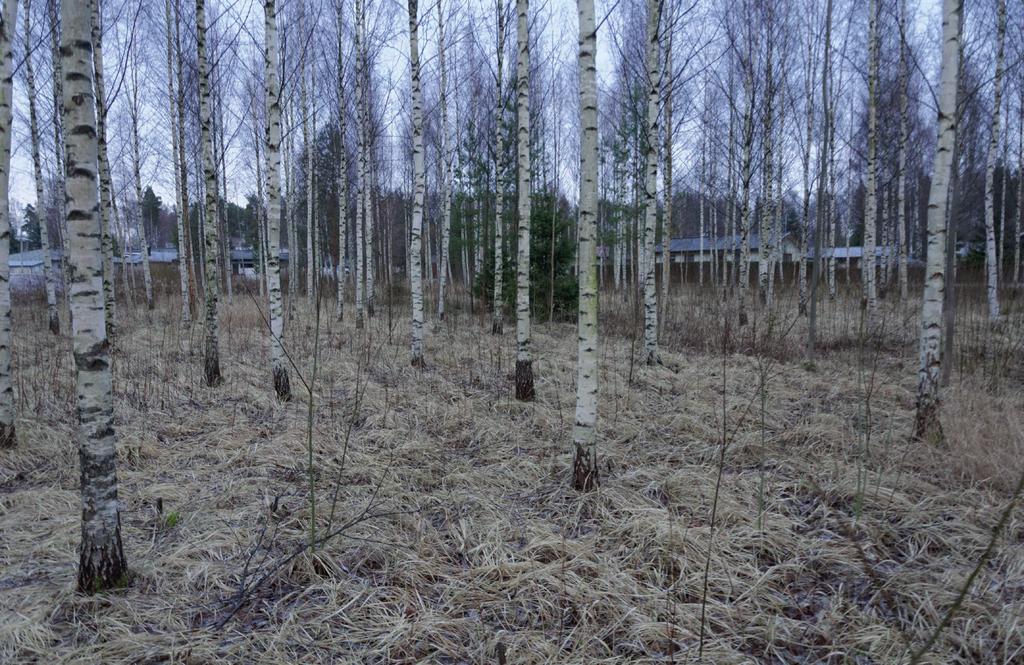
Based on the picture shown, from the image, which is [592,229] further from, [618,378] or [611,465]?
[618,378]

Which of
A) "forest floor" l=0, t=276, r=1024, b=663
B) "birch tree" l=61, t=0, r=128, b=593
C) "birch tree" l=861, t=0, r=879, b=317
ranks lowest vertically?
"forest floor" l=0, t=276, r=1024, b=663

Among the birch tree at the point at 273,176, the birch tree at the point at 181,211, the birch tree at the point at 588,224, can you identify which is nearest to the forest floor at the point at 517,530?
the birch tree at the point at 588,224

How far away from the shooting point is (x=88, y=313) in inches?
91.4

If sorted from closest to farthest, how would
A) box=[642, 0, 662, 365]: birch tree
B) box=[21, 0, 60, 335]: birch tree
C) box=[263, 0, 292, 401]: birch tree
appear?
1. box=[263, 0, 292, 401]: birch tree
2. box=[642, 0, 662, 365]: birch tree
3. box=[21, 0, 60, 335]: birch tree

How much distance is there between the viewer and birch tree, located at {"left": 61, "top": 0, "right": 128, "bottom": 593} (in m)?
2.24

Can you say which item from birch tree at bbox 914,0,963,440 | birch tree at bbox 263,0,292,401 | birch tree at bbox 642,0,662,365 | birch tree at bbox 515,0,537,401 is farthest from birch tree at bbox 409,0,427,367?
birch tree at bbox 914,0,963,440

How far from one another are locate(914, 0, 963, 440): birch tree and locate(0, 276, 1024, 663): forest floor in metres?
0.35

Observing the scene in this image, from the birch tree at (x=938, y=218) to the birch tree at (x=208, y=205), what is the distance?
7253 mm

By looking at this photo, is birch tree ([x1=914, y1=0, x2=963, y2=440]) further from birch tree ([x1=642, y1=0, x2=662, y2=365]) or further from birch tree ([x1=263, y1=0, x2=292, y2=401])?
birch tree ([x1=263, y1=0, x2=292, y2=401])

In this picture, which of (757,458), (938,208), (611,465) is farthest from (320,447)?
(938,208)

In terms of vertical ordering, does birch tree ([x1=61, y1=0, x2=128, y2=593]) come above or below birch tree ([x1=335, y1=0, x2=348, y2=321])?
below

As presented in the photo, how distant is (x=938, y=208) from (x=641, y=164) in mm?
16071

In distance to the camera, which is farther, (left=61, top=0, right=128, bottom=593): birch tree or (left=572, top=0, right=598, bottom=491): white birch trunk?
(left=572, top=0, right=598, bottom=491): white birch trunk

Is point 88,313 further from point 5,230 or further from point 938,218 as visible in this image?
point 938,218
